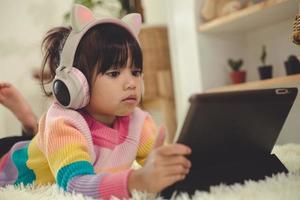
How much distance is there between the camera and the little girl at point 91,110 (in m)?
0.56

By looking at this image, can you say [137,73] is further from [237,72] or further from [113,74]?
[237,72]

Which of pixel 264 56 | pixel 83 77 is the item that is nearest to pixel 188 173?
pixel 83 77

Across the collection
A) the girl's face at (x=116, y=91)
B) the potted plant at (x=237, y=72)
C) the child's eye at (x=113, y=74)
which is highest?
the child's eye at (x=113, y=74)

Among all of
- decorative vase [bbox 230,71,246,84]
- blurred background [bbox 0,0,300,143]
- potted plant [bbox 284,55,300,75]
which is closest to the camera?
potted plant [bbox 284,55,300,75]

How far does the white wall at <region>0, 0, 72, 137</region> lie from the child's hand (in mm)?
1376

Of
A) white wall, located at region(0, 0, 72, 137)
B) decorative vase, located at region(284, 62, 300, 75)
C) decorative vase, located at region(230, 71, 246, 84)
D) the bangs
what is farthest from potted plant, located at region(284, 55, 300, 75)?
white wall, located at region(0, 0, 72, 137)

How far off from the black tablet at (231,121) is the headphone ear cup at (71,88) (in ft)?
0.87

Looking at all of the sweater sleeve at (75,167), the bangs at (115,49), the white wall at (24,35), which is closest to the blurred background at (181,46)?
the white wall at (24,35)

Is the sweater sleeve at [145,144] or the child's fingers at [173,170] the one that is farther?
the sweater sleeve at [145,144]

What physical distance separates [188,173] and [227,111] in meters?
0.09

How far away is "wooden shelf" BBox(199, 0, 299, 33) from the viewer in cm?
110

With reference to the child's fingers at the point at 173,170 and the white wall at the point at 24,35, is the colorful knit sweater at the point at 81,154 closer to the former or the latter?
the child's fingers at the point at 173,170

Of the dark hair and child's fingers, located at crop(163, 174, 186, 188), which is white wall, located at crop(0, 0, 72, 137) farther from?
child's fingers, located at crop(163, 174, 186, 188)

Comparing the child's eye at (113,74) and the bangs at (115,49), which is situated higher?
the bangs at (115,49)
